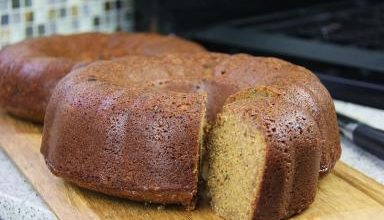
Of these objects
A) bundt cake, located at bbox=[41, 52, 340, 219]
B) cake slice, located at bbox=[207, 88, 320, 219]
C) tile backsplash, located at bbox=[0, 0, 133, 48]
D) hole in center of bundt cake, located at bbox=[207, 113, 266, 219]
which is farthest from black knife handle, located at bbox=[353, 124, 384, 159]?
tile backsplash, located at bbox=[0, 0, 133, 48]

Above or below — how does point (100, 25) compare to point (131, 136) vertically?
below

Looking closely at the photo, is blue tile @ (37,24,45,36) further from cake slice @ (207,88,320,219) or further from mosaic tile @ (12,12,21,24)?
cake slice @ (207,88,320,219)

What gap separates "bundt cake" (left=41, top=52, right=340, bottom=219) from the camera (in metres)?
1.07

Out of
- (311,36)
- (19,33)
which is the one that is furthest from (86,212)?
(311,36)

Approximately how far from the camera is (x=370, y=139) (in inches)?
52.2

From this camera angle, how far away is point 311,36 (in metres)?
1.92

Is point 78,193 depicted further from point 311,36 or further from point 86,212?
point 311,36

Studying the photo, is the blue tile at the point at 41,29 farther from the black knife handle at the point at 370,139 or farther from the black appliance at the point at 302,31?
the black knife handle at the point at 370,139

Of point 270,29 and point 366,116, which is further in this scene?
point 270,29

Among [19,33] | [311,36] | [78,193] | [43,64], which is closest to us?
[78,193]

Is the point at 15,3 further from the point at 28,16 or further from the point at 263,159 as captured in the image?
the point at 263,159

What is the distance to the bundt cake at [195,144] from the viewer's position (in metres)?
1.07

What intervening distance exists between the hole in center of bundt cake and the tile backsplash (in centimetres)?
81

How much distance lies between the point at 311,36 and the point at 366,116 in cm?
47
